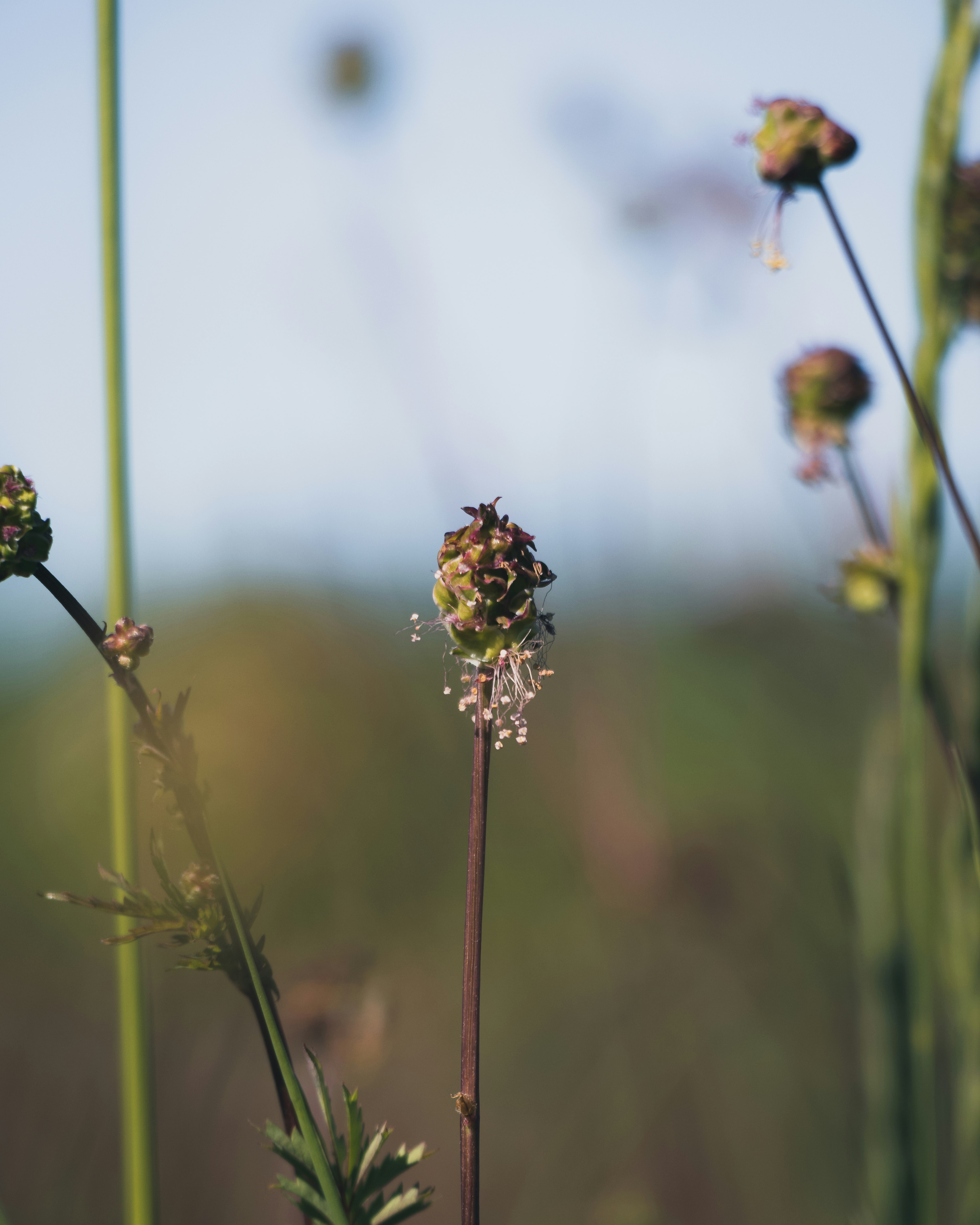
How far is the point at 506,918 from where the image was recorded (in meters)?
2.91

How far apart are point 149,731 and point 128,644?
0.04 m

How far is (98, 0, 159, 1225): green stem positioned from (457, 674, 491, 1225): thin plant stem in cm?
28

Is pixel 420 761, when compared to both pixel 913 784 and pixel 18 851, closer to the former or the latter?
pixel 18 851

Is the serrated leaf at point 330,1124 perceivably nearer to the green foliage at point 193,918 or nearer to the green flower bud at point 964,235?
the green foliage at point 193,918

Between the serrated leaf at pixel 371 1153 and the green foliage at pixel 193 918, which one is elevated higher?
the green foliage at pixel 193 918

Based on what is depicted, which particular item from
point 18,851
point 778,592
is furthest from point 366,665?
point 778,592

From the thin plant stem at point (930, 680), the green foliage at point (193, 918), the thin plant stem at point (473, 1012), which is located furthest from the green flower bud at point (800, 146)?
the green foliage at point (193, 918)

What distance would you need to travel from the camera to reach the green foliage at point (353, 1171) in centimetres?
41

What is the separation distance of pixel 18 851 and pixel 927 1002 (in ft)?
9.28

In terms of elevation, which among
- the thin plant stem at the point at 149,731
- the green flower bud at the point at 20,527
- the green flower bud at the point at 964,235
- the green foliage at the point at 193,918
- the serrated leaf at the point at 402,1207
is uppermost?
the green flower bud at the point at 964,235

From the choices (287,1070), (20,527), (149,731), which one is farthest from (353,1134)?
(20,527)

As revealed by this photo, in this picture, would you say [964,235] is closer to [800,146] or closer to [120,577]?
[800,146]

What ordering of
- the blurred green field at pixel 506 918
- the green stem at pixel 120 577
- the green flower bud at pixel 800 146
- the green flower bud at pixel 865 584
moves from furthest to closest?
the blurred green field at pixel 506 918
the green flower bud at pixel 865 584
the green flower bud at pixel 800 146
the green stem at pixel 120 577

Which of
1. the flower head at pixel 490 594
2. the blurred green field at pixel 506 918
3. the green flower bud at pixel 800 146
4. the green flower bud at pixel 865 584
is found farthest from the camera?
the blurred green field at pixel 506 918
